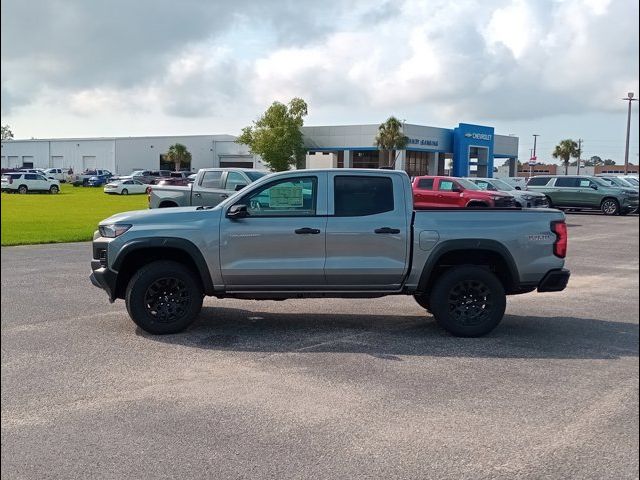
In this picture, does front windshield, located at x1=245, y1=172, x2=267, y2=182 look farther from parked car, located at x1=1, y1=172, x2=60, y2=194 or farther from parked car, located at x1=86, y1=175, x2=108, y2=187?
parked car, located at x1=86, y1=175, x2=108, y2=187

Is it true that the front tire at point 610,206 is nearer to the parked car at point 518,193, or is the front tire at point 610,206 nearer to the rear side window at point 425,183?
the parked car at point 518,193

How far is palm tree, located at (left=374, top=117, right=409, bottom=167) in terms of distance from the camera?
59.5 m

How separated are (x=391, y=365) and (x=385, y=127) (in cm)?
5628

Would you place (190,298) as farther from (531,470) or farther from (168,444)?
(531,470)

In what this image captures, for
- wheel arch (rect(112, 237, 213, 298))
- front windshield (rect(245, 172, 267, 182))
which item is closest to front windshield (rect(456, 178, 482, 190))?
front windshield (rect(245, 172, 267, 182))

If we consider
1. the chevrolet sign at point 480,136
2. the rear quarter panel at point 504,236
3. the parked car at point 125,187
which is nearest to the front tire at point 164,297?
the rear quarter panel at point 504,236

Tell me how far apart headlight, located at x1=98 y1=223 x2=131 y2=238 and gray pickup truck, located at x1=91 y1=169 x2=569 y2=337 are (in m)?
0.01

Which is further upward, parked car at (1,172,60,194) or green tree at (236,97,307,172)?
green tree at (236,97,307,172)

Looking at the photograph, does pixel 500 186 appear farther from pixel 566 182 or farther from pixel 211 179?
pixel 211 179

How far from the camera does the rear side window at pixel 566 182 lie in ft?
96.5

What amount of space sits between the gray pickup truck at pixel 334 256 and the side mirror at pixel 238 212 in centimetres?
1

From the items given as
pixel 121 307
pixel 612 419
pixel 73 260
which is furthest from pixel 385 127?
pixel 612 419

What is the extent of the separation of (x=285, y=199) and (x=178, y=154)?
76.2 meters

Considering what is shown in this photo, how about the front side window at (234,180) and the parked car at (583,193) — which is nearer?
the front side window at (234,180)
